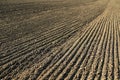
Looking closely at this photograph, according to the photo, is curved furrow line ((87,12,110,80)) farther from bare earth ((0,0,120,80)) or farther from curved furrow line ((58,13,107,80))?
curved furrow line ((58,13,107,80))

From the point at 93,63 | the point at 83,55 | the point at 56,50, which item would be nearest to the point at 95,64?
the point at 93,63

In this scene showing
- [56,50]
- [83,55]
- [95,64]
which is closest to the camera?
[95,64]

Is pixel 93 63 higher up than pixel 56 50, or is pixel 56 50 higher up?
pixel 56 50

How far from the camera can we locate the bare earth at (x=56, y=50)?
782 cm

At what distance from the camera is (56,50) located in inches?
392

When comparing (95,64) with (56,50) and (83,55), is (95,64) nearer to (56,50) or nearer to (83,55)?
(83,55)

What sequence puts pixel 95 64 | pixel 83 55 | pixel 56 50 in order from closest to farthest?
pixel 95 64
pixel 83 55
pixel 56 50

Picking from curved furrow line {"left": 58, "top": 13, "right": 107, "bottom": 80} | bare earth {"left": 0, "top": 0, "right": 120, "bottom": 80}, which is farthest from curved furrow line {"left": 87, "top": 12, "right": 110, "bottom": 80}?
curved furrow line {"left": 58, "top": 13, "right": 107, "bottom": 80}

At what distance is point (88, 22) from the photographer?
53.9 ft

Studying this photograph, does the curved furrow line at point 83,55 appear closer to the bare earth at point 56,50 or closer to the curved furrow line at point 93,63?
the bare earth at point 56,50

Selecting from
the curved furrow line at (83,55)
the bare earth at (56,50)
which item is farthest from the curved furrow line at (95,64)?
the curved furrow line at (83,55)

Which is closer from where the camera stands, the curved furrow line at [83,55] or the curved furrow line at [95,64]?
the curved furrow line at [83,55]

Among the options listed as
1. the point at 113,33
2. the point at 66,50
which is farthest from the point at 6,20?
the point at 113,33

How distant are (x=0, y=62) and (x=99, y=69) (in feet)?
11.5
